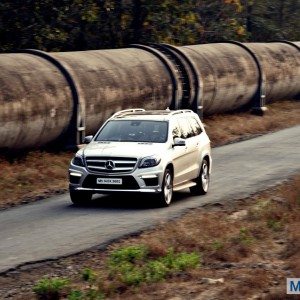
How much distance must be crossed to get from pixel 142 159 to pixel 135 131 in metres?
1.18

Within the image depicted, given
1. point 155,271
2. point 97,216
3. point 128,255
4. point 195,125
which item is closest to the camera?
point 155,271

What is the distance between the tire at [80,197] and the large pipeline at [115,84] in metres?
4.06

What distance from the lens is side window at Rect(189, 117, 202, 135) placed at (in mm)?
21281

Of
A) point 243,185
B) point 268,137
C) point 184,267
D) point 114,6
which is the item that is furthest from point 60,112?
point 114,6

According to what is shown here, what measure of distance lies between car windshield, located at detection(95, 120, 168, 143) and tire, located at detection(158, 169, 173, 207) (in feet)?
2.41

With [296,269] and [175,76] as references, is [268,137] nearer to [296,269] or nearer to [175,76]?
[175,76]

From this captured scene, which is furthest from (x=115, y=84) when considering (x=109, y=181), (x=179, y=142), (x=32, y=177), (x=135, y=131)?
(x=109, y=181)

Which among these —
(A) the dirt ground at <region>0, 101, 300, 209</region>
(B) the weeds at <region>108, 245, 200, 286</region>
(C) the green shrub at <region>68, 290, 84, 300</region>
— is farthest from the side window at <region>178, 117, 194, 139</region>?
(C) the green shrub at <region>68, 290, 84, 300</region>

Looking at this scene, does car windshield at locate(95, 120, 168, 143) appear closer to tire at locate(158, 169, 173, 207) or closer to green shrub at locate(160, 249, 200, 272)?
tire at locate(158, 169, 173, 207)

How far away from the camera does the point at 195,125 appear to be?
846 inches

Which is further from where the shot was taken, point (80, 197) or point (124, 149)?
point (80, 197)

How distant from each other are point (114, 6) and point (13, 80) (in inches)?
660

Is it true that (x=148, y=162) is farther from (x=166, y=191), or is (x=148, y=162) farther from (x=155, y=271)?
(x=155, y=271)

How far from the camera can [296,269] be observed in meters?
12.2
